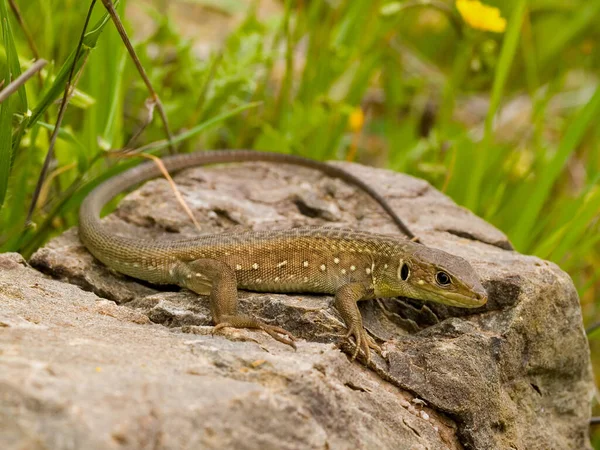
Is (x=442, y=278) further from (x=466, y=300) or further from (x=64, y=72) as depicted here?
(x=64, y=72)

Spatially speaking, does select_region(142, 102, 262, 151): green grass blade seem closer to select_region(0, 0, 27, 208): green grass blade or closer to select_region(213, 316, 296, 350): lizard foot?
select_region(0, 0, 27, 208): green grass blade

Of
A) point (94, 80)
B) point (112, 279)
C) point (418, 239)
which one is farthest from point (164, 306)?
point (94, 80)

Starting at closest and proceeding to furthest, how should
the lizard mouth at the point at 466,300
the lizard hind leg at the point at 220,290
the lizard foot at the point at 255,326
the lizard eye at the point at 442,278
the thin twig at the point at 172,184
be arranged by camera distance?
the lizard foot at the point at 255,326, the lizard hind leg at the point at 220,290, the lizard mouth at the point at 466,300, the lizard eye at the point at 442,278, the thin twig at the point at 172,184

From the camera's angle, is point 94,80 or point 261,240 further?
point 94,80

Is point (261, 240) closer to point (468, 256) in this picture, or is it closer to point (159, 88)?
point (468, 256)

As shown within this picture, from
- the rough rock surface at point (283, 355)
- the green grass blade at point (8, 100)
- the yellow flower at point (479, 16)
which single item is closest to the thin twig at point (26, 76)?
the green grass blade at point (8, 100)

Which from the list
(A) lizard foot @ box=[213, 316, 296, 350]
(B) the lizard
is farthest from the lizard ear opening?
(A) lizard foot @ box=[213, 316, 296, 350]

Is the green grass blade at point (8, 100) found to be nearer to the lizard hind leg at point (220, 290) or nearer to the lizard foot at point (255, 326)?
the lizard hind leg at point (220, 290)
